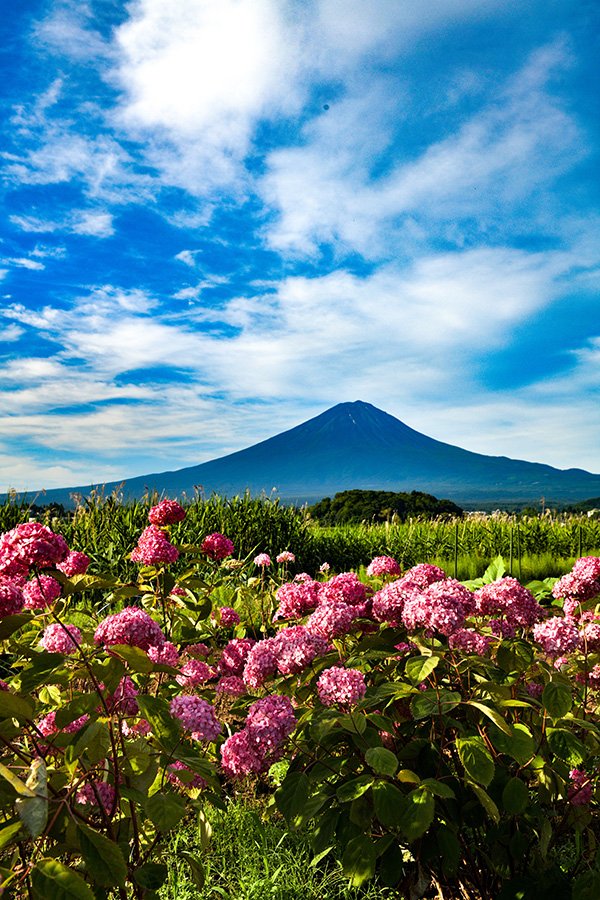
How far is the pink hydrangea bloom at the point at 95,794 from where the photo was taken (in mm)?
1897

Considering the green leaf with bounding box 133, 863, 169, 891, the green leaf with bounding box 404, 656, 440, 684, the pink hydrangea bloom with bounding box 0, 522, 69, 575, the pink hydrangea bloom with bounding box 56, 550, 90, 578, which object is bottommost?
the green leaf with bounding box 133, 863, 169, 891

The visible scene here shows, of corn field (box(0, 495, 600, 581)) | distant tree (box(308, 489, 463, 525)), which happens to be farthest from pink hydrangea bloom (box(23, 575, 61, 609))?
distant tree (box(308, 489, 463, 525))

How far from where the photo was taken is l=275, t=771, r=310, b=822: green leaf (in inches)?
80.1

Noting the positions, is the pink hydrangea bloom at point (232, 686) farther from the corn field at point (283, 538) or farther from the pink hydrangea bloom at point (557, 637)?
the corn field at point (283, 538)

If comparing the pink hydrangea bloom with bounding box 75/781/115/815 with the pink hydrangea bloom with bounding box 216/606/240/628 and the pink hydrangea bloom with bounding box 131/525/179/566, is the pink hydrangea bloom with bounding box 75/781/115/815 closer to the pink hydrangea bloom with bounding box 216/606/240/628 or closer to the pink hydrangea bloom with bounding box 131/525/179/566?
the pink hydrangea bloom with bounding box 131/525/179/566

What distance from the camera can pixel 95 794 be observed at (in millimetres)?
1869

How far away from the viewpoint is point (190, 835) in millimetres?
2914

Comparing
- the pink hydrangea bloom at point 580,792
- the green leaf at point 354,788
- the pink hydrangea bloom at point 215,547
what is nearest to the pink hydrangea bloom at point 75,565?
the pink hydrangea bloom at point 215,547

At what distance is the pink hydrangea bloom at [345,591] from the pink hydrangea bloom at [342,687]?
552mm

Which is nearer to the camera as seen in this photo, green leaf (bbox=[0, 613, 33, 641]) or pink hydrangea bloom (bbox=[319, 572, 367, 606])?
green leaf (bbox=[0, 613, 33, 641])

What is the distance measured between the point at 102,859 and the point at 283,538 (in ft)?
30.9

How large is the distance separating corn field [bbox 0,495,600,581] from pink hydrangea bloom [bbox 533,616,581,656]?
16.2 feet

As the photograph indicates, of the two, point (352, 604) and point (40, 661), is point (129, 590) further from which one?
point (352, 604)

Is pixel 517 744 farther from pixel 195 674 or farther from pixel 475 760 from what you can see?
pixel 195 674
